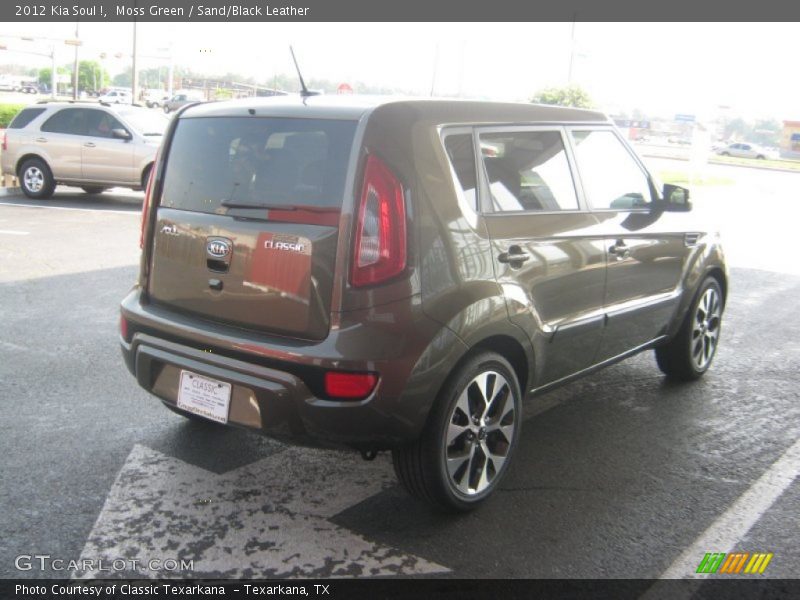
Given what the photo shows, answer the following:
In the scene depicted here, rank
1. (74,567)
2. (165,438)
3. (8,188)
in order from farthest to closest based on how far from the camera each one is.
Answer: (8,188) → (165,438) → (74,567)

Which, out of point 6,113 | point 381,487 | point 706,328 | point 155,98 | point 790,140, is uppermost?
point 155,98

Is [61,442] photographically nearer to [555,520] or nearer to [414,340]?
[414,340]

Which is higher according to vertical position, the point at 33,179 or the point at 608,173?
the point at 608,173

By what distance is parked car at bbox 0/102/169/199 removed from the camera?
1366 centimetres

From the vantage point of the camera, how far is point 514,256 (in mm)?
3525

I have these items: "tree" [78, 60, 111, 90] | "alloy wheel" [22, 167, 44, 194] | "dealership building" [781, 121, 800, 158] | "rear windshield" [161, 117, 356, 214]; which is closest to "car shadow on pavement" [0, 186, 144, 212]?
"alloy wheel" [22, 167, 44, 194]

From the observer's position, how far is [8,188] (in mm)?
14734

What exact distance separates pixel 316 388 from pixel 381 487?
94cm

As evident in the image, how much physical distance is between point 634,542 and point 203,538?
175 centimetres

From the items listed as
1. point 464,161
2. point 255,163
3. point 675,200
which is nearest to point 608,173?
point 675,200

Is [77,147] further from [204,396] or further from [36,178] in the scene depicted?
[204,396]

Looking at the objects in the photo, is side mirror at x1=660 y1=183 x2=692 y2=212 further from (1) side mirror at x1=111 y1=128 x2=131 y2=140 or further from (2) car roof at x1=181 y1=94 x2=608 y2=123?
(1) side mirror at x1=111 y1=128 x2=131 y2=140

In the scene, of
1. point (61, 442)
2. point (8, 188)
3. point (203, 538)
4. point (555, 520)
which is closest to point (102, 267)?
point (61, 442)

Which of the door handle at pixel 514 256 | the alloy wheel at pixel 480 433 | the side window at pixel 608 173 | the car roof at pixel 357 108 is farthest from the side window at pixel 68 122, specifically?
Result: the alloy wheel at pixel 480 433
